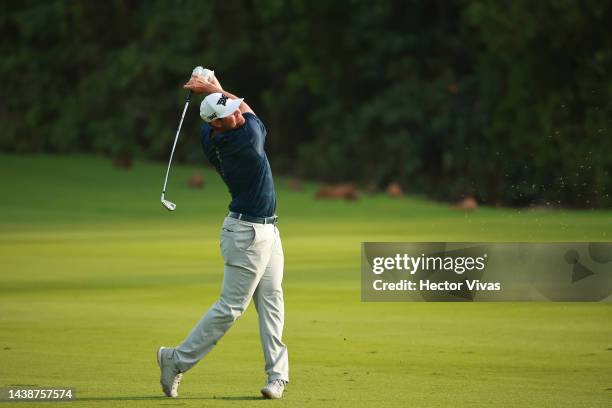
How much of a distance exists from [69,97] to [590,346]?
146 feet

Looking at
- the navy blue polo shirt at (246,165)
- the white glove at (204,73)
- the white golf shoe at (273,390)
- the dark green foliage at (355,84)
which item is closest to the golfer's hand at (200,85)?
the white glove at (204,73)

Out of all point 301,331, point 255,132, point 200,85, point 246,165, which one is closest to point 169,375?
point 246,165

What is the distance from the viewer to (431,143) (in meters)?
47.2

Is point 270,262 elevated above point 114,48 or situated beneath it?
elevated above

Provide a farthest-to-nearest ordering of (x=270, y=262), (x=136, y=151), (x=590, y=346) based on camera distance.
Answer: (x=136, y=151) < (x=590, y=346) < (x=270, y=262)

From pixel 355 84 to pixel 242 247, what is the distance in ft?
133

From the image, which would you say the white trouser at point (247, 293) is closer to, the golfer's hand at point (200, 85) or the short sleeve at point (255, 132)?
the short sleeve at point (255, 132)

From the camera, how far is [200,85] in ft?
31.1

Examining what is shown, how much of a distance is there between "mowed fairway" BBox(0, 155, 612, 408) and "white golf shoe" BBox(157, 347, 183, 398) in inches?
4.1

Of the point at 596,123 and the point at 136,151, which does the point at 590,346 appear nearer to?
the point at 596,123

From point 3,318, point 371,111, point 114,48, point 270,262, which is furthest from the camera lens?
point 114,48

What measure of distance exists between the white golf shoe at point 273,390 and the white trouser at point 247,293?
0.04 metres

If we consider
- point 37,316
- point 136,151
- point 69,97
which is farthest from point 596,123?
point 37,316

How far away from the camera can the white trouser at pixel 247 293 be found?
30.0 ft
